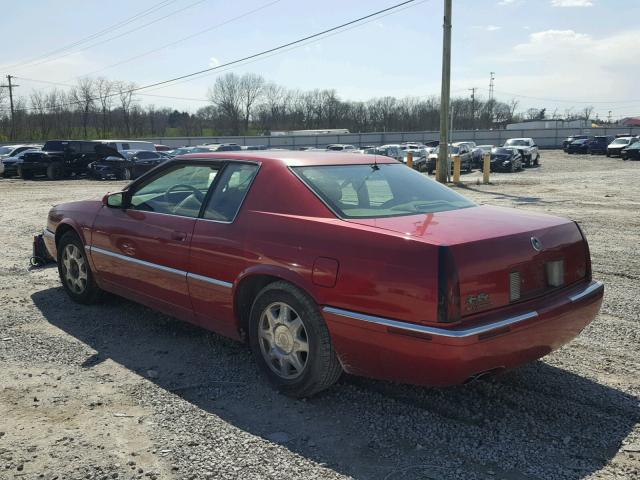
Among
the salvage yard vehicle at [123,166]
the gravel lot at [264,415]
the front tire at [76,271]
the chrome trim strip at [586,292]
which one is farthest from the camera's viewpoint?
the salvage yard vehicle at [123,166]

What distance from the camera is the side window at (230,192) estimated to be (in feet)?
13.1

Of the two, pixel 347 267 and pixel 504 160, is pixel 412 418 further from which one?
pixel 504 160

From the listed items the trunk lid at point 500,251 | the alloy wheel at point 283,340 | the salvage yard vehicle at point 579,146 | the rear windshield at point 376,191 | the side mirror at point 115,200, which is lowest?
the alloy wheel at point 283,340

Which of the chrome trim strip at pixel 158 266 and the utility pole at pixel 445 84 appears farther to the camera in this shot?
the utility pole at pixel 445 84

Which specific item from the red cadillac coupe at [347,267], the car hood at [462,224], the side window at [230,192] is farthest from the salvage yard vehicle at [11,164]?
the car hood at [462,224]

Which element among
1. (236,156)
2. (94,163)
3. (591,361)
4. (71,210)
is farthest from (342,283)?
(94,163)

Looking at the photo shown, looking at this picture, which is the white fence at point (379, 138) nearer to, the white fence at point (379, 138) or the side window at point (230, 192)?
the white fence at point (379, 138)

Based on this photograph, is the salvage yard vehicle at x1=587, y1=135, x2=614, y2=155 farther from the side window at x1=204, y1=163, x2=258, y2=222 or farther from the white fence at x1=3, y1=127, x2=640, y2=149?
the side window at x1=204, y1=163, x2=258, y2=222

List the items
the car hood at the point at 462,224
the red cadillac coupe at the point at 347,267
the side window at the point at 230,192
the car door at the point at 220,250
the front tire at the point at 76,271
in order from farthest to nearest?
1. the front tire at the point at 76,271
2. the side window at the point at 230,192
3. the car door at the point at 220,250
4. the car hood at the point at 462,224
5. the red cadillac coupe at the point at 347,267

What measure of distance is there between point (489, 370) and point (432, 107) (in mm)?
108031

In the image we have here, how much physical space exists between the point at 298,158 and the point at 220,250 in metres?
0.89

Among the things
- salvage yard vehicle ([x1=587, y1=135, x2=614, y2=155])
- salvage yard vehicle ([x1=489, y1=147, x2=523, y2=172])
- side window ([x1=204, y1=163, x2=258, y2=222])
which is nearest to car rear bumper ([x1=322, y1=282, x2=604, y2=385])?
side window ([x1=204, y1=163, x2=258, y2=222])

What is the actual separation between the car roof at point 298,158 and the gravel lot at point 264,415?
1.50m

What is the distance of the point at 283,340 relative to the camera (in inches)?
142
